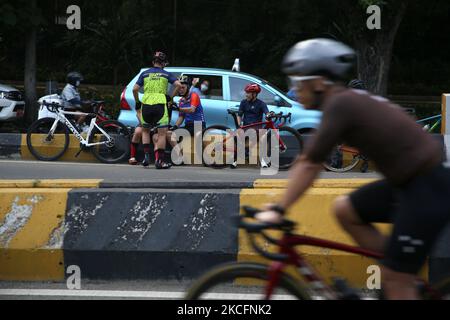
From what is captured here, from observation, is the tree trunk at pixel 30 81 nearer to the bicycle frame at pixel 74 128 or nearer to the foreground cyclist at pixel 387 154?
the bicycle frame at pixel 74 128

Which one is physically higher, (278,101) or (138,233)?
(278,101)

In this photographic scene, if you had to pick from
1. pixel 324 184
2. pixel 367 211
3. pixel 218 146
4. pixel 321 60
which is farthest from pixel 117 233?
pixel 218 146

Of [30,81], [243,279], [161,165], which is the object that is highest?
[30,81]

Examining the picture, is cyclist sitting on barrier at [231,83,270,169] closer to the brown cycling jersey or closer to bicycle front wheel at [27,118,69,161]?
bicycle front wheel at [27,118,69,161]

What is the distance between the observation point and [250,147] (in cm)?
1296

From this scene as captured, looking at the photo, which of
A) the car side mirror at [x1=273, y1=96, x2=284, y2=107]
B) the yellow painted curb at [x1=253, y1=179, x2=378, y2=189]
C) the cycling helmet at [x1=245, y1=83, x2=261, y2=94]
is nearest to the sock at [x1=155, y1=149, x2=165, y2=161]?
the cycling helmet at [x1=245, y1=83, x2=261, y2=94]

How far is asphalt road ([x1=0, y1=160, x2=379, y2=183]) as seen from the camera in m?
11.1

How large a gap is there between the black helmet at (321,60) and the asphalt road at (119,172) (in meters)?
7.04

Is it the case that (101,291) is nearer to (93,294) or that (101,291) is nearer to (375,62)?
(93,294)

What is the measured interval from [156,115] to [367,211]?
803cm

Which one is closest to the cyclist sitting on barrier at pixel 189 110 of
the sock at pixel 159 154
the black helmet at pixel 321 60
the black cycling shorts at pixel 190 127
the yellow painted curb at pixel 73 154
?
the black cycling shorts at pixel 190 127

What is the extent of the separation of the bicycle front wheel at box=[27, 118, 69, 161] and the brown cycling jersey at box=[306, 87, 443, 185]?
10.3 m

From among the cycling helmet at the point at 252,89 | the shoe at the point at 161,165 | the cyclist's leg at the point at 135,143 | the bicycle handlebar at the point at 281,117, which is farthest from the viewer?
the bicycle handlebar at the point at 281,117

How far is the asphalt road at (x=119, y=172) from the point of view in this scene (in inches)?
439
